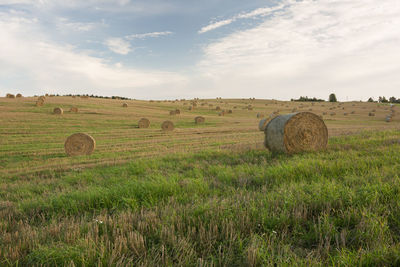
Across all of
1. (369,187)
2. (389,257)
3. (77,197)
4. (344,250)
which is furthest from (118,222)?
(369,187)

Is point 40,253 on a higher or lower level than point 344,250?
lower

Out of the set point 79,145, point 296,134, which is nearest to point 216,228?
point 296,134

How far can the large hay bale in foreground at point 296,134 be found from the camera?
934cm

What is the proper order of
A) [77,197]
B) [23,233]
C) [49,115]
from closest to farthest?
[23,233]
[77,197]
[49,115]

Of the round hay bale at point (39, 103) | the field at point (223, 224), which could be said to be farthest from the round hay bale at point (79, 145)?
the round hay bale at point (39, 103)

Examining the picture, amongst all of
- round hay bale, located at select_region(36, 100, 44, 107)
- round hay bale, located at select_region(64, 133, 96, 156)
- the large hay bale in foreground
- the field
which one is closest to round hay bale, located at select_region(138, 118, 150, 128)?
round hay bale, located at select_region(64, 133, 96, 156)

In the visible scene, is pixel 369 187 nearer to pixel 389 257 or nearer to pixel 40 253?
pixel 389 257

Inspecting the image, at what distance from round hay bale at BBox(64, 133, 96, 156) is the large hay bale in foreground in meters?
10.8

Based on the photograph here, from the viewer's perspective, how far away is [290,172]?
5367 millimetres

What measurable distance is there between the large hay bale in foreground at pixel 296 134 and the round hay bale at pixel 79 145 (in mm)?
10782

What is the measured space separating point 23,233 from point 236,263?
9.48ft

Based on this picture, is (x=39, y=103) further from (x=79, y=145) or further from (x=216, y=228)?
(x=216, y=228)

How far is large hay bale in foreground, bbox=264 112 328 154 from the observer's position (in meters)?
9.34

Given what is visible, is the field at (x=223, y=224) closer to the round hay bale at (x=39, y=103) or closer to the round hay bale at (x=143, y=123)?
the round hay bale at (x=143, y=123)
